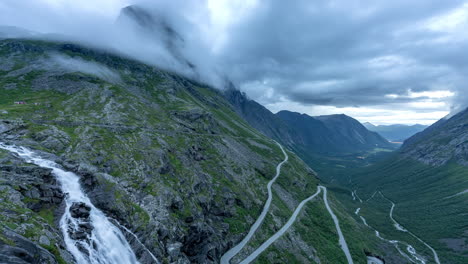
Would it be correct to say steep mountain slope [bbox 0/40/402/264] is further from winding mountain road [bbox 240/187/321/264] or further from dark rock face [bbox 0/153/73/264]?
winding mountain road [bbox 240/187/321/264]

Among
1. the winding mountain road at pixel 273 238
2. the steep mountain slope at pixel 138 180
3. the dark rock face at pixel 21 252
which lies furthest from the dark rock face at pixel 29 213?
the winding mountain road at pixel 273 238

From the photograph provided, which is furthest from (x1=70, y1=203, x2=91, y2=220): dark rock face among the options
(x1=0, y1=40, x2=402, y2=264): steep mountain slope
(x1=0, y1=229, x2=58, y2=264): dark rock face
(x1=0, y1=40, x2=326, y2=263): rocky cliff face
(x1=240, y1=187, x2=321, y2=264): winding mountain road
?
(x1=240, y1=187, x2=321, y2=264): winding mountain road

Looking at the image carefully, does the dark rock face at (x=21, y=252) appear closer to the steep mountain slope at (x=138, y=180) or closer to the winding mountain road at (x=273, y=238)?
the steep mountain slope at (x=138, y=180)

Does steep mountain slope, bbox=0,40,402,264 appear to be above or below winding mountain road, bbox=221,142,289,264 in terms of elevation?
above

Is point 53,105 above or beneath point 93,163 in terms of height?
above

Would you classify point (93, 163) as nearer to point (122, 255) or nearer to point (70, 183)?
point (70, 183)

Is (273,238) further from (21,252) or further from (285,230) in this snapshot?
(21,252)

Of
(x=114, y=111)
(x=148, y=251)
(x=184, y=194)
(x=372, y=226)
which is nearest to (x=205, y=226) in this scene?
(x=184, y=194)
